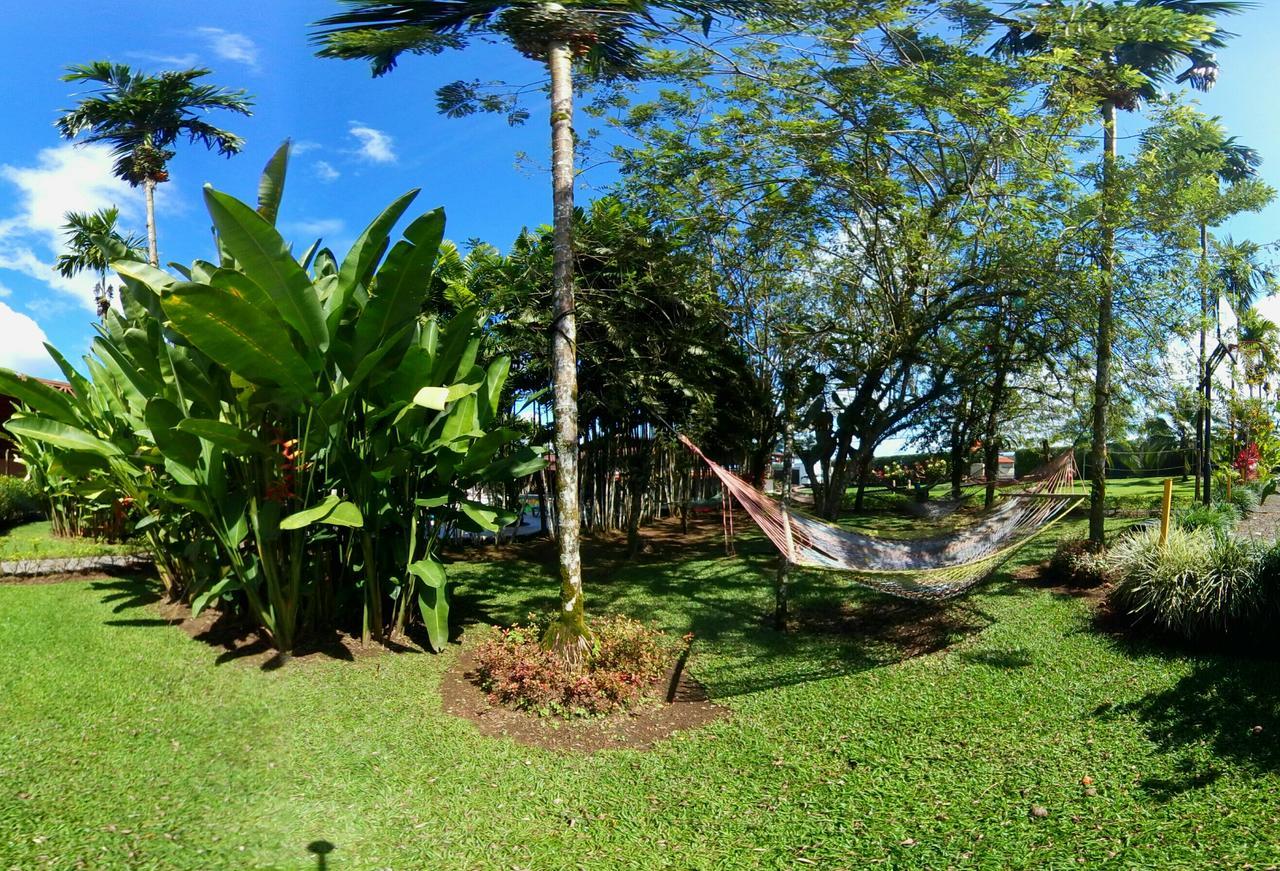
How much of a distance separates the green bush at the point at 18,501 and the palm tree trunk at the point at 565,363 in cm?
995

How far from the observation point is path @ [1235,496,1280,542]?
6.90 metres

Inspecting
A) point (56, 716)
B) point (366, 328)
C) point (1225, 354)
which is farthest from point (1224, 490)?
point (56, 716)

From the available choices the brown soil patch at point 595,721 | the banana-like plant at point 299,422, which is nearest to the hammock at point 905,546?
the brown soil patch at point 595,721

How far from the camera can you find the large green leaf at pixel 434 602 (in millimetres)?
5082

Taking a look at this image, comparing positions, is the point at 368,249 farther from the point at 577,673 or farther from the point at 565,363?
the point at 577,673

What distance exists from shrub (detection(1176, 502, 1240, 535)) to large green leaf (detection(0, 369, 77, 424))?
28.7 feet

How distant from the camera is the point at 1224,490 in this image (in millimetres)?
7266

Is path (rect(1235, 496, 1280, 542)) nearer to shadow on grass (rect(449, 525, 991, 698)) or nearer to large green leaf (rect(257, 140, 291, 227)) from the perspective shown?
shadow on grass (rect(449, 525, 991, 698))

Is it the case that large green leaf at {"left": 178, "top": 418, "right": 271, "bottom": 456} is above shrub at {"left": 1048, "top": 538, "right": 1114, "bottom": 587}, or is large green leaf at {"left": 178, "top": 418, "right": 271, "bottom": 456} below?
above

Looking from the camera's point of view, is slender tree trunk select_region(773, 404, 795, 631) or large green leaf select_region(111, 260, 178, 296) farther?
slender tree trunk select_region(773, 404, 795, 631)

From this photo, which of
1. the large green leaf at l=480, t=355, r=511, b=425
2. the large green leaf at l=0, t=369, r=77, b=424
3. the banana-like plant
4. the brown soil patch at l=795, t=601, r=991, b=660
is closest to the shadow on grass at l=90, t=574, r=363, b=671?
the banana-like plant

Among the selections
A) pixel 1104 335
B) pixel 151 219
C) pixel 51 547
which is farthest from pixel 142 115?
pixel 1104 335

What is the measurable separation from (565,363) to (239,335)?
1831mm

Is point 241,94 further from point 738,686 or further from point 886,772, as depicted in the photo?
point 886,772
